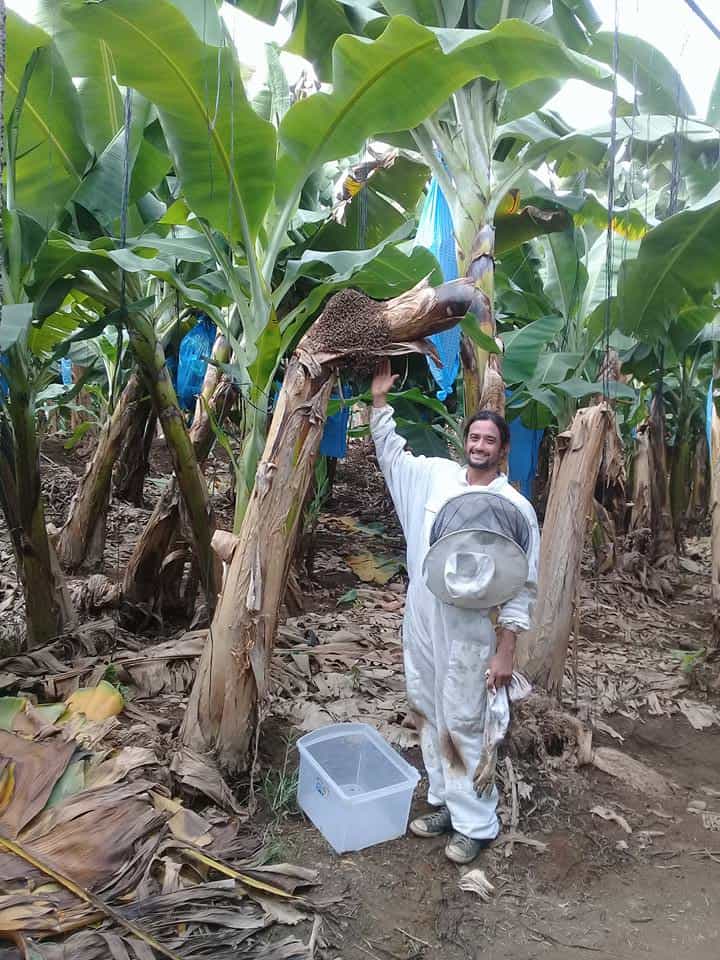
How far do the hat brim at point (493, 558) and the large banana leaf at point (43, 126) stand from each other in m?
2.48

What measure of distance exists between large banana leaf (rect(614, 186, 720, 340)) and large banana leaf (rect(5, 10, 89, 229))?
275 centimetres

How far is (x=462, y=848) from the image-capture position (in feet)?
7.85

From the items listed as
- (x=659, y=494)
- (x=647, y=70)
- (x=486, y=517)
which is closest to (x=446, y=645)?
(x=486, y=517)

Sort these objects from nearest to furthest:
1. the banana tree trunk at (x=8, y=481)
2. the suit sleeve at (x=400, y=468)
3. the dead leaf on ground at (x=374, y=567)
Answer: the suit sleeve at (x=400, y=468) → the banana tree trunk at (x=8, y=481) → the dead leaf on ground at (x=374, y=567)

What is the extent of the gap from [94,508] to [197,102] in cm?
288

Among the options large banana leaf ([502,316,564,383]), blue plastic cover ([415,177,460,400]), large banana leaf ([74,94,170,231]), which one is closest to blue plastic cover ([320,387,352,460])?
large banana leaf ([502,316,564,383])

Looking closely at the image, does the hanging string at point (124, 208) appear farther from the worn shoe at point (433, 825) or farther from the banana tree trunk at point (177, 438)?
the worn shoe at point (433, 825)

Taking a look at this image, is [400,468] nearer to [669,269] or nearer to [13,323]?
[13,323]

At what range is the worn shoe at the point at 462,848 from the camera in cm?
238

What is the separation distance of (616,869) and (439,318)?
78.7 inches

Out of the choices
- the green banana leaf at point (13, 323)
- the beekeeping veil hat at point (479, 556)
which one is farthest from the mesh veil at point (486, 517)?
the green banana leaf at point (13, 323)

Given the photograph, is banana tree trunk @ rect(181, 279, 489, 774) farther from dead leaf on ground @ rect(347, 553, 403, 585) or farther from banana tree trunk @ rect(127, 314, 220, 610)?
dead leaf on ground @ rect(347, 553, 403, 585)

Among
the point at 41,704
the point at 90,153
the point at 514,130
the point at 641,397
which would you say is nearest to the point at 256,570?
→ the point at 41,704

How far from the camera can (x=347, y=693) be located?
11.2 ft
